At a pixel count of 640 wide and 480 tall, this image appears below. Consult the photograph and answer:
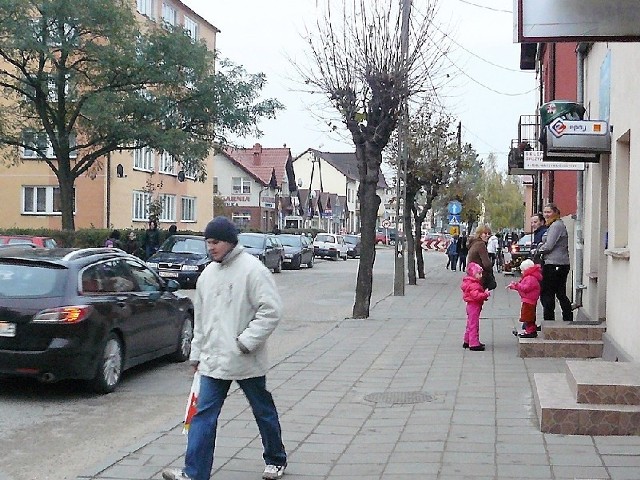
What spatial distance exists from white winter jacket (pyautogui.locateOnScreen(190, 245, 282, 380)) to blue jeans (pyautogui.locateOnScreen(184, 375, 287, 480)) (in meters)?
0.10

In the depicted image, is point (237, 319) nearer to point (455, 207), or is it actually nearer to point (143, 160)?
point (455, 207)

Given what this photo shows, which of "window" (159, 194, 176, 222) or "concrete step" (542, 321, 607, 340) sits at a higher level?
"window" (159, 194, 176, 222)

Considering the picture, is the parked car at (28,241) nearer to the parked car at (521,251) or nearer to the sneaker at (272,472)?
the parked car at (521,251)

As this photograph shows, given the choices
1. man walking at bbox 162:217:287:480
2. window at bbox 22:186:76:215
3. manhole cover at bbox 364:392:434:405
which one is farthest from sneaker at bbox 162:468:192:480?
window at bbox 22:186:76:215

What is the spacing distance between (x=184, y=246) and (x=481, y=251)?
607 inches

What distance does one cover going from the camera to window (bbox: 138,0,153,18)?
47.6 meters

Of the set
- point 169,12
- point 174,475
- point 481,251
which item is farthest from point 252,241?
point 174,475

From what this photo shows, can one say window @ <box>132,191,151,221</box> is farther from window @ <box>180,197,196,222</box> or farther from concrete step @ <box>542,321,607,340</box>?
concrete step @ <box>542,321,607,340</box>

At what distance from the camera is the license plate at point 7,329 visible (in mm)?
9188

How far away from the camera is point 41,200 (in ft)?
153

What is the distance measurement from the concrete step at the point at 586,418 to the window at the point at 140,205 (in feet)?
138

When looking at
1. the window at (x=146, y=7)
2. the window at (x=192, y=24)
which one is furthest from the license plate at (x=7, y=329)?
the window at (x=192, y=24)

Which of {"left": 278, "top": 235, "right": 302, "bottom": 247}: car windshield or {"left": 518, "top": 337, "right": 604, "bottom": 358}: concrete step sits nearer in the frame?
{"left": 518, "top": 337, "right": 604, "bottom": 358}: concrete step

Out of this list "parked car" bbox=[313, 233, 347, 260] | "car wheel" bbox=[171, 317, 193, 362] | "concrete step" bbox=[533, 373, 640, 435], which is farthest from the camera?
"parked car" bbox=[313, 233, 347, 260]
